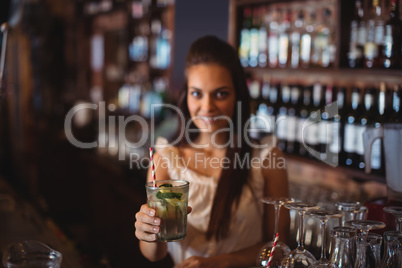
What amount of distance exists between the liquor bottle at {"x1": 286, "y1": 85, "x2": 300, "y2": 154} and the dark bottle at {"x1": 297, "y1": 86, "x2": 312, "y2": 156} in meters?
0.03

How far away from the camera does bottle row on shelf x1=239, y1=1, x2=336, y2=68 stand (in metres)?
3.06

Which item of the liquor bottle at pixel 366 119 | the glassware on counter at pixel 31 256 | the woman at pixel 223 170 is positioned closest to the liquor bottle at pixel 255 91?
the liquor bottle at pixel 366 119

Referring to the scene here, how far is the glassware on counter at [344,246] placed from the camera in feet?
4.18

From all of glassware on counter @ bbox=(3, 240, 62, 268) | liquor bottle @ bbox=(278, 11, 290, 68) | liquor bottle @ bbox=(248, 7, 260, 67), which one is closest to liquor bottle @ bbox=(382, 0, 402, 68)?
liquor bottle @ bbox=(278, 11, 290, 68)

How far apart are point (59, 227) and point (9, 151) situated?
599 cm

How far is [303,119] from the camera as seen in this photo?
3.10 m

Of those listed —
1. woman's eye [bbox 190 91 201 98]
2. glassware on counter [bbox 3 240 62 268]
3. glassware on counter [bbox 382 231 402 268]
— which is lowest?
glassware on counter [bbox 3 240 62 268]

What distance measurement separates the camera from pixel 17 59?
24.5ft

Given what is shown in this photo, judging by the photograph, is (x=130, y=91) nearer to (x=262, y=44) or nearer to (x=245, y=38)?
(x=245, y=38)

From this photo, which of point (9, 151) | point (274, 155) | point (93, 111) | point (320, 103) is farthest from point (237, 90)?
point (9, 151)

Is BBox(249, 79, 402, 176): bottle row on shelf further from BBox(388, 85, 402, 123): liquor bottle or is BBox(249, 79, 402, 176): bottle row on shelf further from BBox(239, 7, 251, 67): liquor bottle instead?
BBox(239, 7, 251, 67): liquor bottle

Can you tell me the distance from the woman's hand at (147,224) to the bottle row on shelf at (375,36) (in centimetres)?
160

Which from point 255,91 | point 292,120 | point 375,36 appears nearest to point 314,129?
point 292,120

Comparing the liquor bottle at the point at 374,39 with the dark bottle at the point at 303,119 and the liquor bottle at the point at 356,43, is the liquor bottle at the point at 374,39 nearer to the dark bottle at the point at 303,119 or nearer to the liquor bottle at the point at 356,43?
the liquor bottle at the point at 356,43
